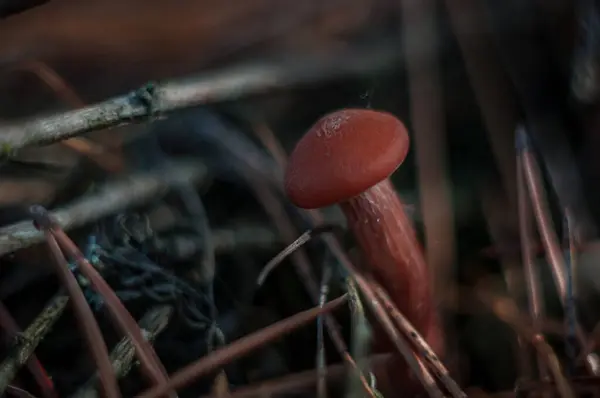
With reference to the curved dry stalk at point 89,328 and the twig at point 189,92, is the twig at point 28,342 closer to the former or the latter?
the curved dry stalk at point 89,328

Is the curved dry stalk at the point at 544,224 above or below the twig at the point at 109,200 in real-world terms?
below

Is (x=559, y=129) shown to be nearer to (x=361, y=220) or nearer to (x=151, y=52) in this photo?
(x=361, y=220)

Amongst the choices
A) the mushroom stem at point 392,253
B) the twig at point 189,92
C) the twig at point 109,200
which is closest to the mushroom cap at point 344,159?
the mushroom stem at point 392,253

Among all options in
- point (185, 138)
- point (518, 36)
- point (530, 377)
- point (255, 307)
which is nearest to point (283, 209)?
point (255, 307)

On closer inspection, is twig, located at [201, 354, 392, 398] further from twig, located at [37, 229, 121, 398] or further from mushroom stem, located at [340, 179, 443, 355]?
twig, located at [37, 229, 121, 398]

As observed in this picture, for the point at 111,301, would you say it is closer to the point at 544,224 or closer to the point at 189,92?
the point at 189,92

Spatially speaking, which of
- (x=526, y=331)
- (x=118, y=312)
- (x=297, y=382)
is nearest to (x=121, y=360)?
(x=118, y=312)
